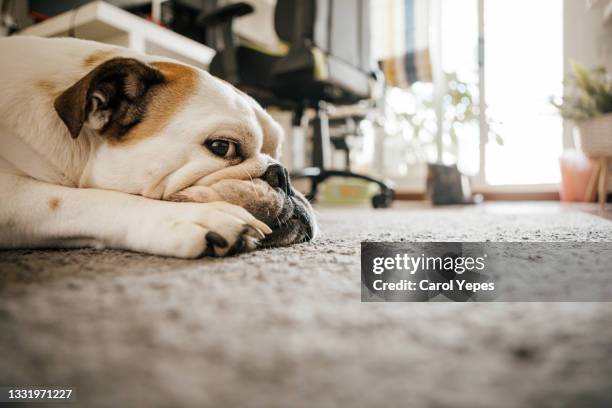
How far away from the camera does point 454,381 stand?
274mm

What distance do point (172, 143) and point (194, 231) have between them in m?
0.24

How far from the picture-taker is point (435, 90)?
4125 millimetres

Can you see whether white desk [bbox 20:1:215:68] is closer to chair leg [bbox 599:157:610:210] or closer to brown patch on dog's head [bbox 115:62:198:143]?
brown patch on dog's head [bbox 115:62:198:143]

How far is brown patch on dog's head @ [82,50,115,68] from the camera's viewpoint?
0.87 m

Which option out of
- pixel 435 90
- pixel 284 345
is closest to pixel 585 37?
pixel 435 90

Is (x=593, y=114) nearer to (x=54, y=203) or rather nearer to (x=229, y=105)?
(x=229, y=105)

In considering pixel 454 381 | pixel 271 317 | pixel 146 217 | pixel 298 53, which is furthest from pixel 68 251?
pixel 298 53

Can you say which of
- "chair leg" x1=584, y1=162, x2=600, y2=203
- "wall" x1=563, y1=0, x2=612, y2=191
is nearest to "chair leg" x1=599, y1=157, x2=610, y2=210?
"chair leg" x1=584, y1=162, x2=600, y2=203

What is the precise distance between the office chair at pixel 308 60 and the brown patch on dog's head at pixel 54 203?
4.19 feet

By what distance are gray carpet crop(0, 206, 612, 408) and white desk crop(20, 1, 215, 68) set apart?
176cm

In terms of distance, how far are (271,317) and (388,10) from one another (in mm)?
4435

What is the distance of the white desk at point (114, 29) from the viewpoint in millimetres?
1911

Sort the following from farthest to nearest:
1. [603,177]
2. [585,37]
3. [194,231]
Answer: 1. [585,37]
2. [603,177]
3. [194,231]

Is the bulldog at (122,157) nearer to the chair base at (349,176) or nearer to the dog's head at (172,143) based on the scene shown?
the dog's head at (172,143)
